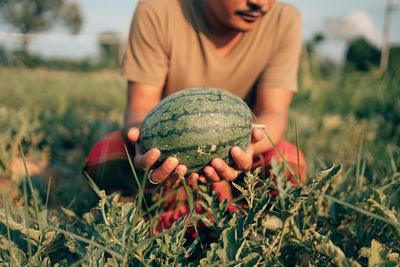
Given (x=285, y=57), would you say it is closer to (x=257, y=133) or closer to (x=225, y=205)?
(x=257, y=133)

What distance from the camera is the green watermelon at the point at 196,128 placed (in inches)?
52.5

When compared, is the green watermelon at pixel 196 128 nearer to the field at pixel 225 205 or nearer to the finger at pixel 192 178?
the finger at pixel 192 178

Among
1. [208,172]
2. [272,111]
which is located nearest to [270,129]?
[272,111]

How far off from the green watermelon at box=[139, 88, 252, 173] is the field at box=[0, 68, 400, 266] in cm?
20

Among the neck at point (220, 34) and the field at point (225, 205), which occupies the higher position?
the neck at point (220, 34)

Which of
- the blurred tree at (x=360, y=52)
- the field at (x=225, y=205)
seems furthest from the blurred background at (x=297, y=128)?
the blurred tree at (x=360, y=52)

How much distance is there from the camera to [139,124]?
1807mm

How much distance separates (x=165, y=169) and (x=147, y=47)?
116 centimetres

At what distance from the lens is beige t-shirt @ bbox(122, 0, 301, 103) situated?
214cm

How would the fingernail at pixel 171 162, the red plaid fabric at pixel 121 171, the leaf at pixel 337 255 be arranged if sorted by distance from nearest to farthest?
the leaf at pixel 337 255, the fingernail at pixel 171 162, the red plaid fabric at pixel 121 171

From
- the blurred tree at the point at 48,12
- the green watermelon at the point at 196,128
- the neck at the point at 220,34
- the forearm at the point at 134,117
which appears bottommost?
the blurred tree at the point at 48,12

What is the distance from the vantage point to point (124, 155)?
72.9 inches

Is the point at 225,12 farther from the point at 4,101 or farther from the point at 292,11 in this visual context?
the point at 4,101

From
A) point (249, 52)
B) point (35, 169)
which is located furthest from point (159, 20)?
point (35, 169)
